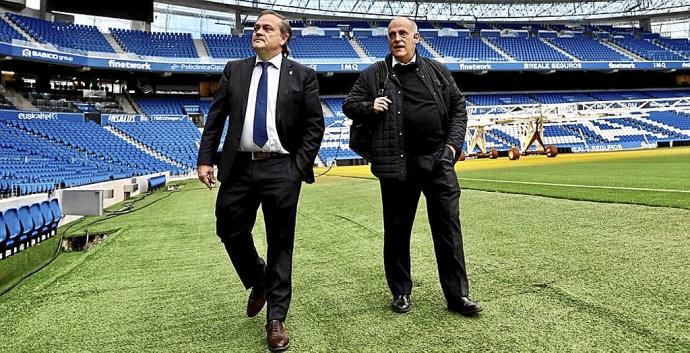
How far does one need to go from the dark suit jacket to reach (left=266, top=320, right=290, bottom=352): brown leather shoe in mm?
803

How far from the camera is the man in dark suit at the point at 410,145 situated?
9.44 feet

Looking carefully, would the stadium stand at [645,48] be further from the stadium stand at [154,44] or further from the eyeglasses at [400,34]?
the eyeglasses at [400,34]

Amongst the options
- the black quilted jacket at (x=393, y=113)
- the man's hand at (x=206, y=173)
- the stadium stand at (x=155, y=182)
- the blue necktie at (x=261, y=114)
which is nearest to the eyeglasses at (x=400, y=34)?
the black quilted jacket at (x=393, y=113)

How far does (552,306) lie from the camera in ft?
8.77

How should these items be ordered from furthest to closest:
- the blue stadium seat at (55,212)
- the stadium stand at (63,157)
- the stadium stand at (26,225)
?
the stadium stand at (63,157) → the blue stadium seat at (55,212) → the stadium stand at (26,225)

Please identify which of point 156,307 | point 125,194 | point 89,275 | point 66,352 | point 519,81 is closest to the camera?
point 66,352

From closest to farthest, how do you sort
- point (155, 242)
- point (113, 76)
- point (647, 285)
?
point (647, 285) → point (155, 242) → point (113, 76)

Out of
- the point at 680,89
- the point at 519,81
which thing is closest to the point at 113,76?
the point at 519,81

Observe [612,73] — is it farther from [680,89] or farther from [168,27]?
[168,27]

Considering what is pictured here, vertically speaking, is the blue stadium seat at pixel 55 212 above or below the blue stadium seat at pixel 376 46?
below

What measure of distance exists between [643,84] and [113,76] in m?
46.4

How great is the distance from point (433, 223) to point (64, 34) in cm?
3571

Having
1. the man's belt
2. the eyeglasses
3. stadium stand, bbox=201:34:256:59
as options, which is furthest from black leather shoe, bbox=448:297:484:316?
stadium stand, bbox=201:34:256:59

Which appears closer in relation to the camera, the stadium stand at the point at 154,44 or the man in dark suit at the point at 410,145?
the man in dark suit at the point at 410,145
